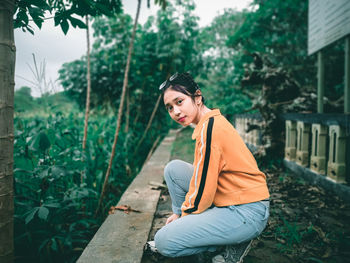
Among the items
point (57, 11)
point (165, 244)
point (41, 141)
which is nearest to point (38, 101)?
point (41, 141)

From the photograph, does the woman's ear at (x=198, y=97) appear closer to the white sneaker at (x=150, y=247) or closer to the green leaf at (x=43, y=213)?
the white sneaker at (x=150, y=247)

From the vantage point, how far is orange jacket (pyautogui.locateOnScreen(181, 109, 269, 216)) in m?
1.28

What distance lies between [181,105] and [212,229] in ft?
2.40

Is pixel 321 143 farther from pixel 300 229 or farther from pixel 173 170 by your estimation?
pixel 173 170

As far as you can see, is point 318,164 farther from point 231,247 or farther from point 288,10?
point 288,10

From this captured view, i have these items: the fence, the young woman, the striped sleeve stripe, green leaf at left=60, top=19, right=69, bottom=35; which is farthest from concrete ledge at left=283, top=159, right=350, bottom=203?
green leaf at left=60, top=19, right=69, bottom=35

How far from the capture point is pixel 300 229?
6.50 feet

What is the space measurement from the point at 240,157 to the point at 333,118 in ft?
6.42

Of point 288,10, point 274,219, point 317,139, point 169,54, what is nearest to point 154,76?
point 169,54

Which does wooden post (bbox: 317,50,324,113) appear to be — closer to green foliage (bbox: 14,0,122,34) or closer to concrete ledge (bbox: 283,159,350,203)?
concrete ledge (bbox: 283,159,350,203)

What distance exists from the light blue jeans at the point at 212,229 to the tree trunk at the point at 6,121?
0.77 meters

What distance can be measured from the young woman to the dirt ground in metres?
0.28

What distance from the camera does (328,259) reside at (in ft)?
5.24

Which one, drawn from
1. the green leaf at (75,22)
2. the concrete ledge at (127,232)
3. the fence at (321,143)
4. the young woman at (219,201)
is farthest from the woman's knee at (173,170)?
the fence at (321,143)
